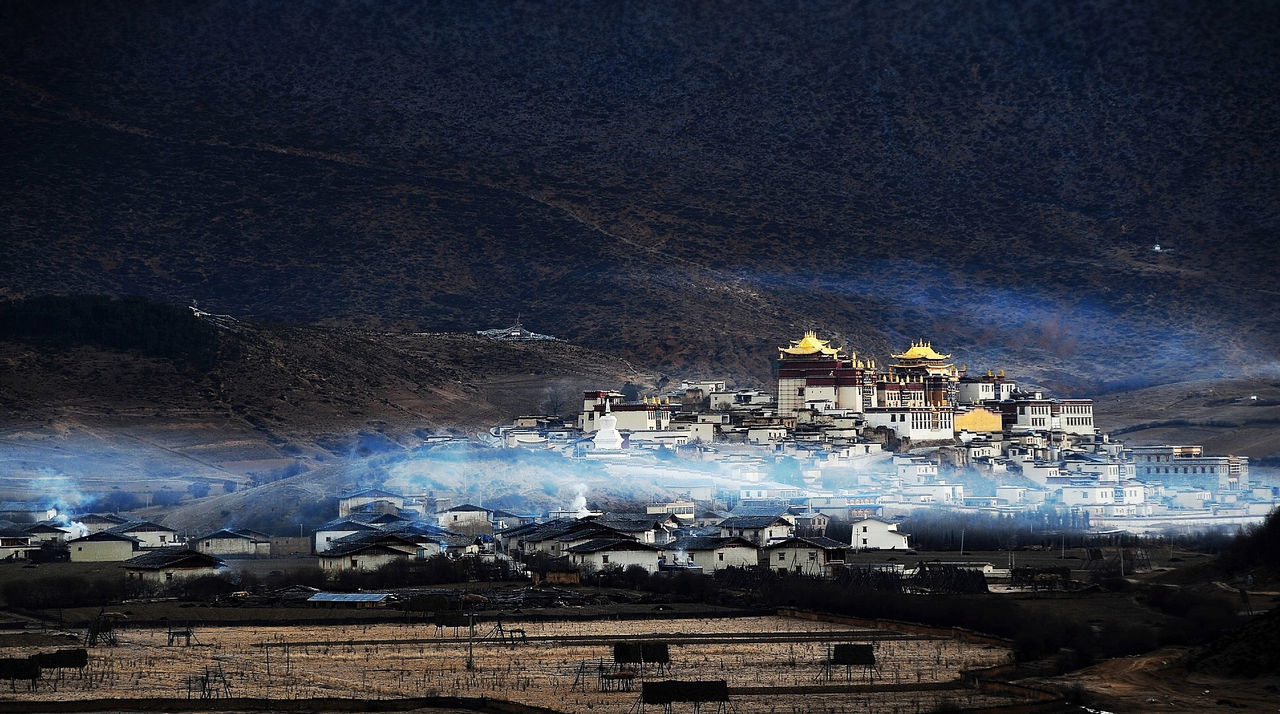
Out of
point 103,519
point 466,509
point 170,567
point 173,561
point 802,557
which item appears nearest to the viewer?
point 170,567

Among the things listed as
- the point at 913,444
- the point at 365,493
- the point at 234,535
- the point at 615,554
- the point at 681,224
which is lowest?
the point at 615,554

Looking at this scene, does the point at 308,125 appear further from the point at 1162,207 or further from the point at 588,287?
the point at 1162,207

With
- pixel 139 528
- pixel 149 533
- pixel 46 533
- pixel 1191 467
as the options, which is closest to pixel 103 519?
pixel 46 533

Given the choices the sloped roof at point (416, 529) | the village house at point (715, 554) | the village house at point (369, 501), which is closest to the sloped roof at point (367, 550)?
the sloped roof at point (416, 529)

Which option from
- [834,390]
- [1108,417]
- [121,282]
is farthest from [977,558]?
[121,282]

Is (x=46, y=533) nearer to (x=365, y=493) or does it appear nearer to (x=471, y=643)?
(x=365, y=493)

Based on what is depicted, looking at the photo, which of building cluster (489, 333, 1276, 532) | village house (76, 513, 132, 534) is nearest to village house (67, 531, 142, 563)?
village house (76, 513, 132, 534)

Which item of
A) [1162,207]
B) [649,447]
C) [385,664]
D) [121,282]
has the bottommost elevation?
[385,664]
